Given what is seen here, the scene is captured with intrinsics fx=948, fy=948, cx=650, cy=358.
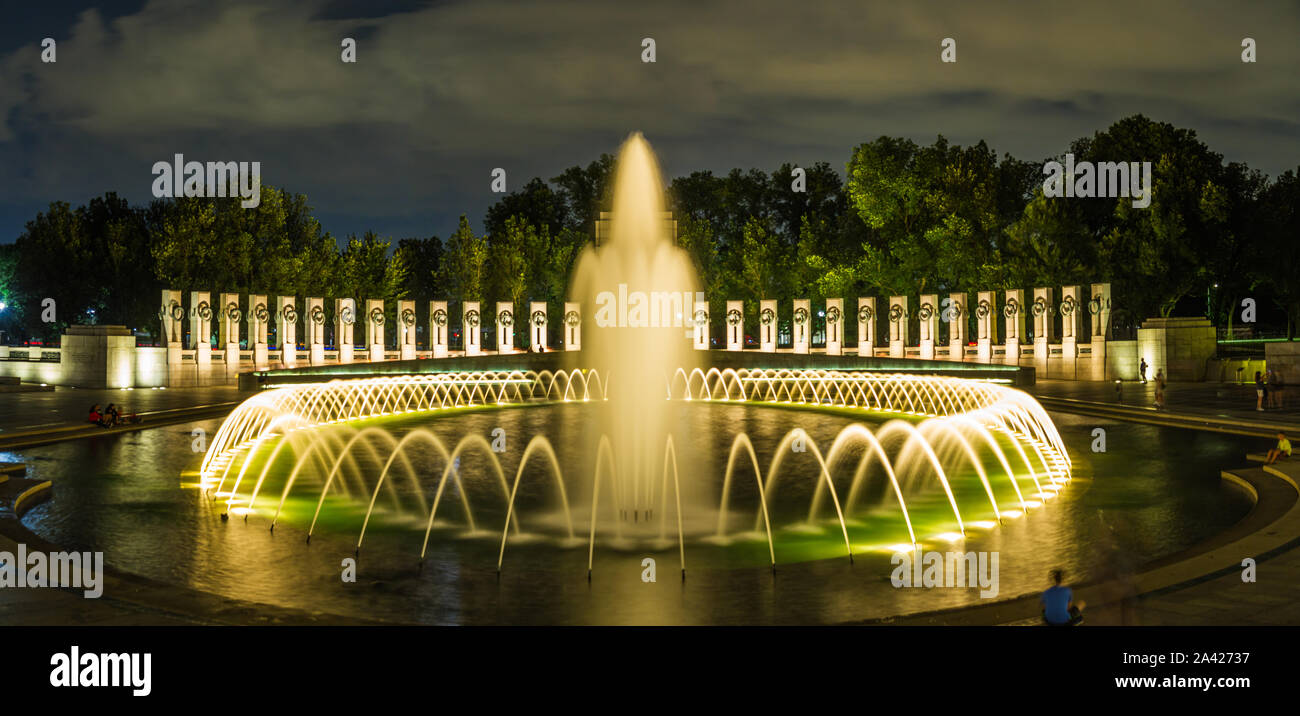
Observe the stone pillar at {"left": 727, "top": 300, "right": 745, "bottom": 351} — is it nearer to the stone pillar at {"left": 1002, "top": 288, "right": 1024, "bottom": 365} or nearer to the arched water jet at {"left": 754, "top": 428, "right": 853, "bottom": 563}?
the stone pillar at {"left": 1002, "top": 288, "right": 1024, "bottom": 365}

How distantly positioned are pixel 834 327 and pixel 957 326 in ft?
21.3

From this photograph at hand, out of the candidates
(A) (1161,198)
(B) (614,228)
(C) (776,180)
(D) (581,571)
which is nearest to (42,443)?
(D) (581,571)

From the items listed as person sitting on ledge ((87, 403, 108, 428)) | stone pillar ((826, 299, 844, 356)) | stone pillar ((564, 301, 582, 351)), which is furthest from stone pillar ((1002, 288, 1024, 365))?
person sitting on ledge ((87, 403, 108, 428))

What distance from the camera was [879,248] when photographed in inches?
2564

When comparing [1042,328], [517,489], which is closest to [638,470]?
[517,489]

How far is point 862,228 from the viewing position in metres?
68.4

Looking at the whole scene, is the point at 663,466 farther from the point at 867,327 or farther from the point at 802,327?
the point at 802,327

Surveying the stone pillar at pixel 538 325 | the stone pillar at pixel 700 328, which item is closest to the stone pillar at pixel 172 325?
the stone pillar at pixel 538 325

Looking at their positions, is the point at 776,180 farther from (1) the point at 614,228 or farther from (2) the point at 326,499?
(2) the point at 326,499

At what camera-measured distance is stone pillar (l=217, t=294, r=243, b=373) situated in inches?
1813

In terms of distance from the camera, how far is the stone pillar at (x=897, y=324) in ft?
170

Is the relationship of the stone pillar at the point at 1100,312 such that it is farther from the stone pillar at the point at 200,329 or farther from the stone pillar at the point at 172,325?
the stone pillar at the point at 172,325

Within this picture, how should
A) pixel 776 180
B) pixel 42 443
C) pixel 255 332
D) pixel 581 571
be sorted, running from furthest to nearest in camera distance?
pixel 776 180 < pixel 255 332 < pixel 42 443 < pixel 581 571

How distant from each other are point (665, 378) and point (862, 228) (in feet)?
99.0
